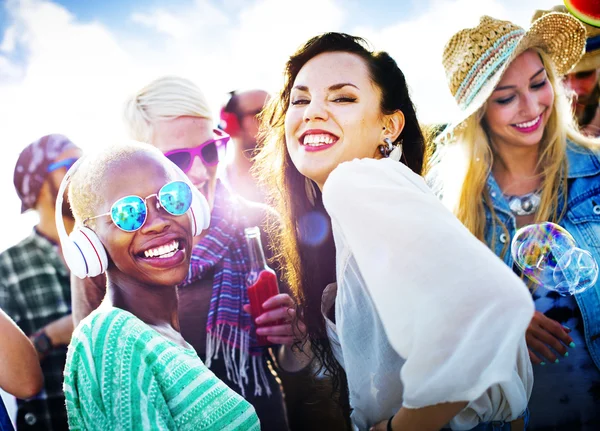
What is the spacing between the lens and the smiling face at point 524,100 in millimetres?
2646

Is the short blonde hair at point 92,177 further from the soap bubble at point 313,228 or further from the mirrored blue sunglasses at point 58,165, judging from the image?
the soap bubble at point 313,228

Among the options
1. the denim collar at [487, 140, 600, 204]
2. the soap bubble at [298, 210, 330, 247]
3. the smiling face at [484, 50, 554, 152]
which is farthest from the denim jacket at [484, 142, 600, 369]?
the soap bubble at [298, 210, 330, 247]

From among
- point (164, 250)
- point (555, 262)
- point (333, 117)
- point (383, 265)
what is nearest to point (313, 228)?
point (333, 117)

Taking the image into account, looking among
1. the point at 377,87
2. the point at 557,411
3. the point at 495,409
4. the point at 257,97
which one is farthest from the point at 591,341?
the point at 257,97

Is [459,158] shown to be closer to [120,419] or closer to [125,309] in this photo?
[125,309]

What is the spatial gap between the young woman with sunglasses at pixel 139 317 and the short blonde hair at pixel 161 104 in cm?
46

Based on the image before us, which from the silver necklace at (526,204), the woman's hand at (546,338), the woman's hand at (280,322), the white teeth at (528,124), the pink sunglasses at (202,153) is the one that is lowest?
the woman's hand at (546,338)

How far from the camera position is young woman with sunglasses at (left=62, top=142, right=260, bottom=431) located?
67.0 inches

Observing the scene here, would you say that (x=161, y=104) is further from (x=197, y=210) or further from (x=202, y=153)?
(x=197, y=210)

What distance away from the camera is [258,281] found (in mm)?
2465

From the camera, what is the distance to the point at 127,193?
1.97m

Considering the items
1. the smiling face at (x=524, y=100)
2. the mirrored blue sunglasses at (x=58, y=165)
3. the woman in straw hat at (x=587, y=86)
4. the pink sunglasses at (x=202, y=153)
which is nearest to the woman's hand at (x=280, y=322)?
the pink sunglasses at (x=202, y=153)

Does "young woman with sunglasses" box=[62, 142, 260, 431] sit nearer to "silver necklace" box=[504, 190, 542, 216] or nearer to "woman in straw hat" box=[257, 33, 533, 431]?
"woman in straw hat" box=[257, 33, 533, 431]

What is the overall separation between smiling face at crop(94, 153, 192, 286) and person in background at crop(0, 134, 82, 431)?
471 mm
